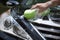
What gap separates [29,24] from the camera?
149 cm

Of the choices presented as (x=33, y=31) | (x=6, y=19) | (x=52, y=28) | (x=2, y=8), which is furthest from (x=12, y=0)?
(x=52, y=28)

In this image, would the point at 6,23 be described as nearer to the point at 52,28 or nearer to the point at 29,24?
the point at 29,24

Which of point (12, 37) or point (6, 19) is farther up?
point (6, 19)

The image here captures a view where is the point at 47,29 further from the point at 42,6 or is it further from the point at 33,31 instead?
the point at 42,6

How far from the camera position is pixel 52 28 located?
1.99 m

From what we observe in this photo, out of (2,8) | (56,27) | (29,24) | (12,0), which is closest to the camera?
(29,24)

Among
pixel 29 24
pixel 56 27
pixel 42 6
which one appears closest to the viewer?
pixel 42 6

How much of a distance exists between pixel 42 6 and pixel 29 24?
251mm

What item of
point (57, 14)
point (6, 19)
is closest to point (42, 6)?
point (6, 19)

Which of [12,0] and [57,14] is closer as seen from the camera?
[12,0]

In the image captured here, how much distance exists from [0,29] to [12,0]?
39 centimetres

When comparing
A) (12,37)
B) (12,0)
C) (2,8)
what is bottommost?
(12,37)

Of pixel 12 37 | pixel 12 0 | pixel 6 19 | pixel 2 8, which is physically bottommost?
pixel 12 37

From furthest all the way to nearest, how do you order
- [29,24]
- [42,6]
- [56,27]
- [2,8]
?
[56,27], [2,8], [29,24], [42,6]
